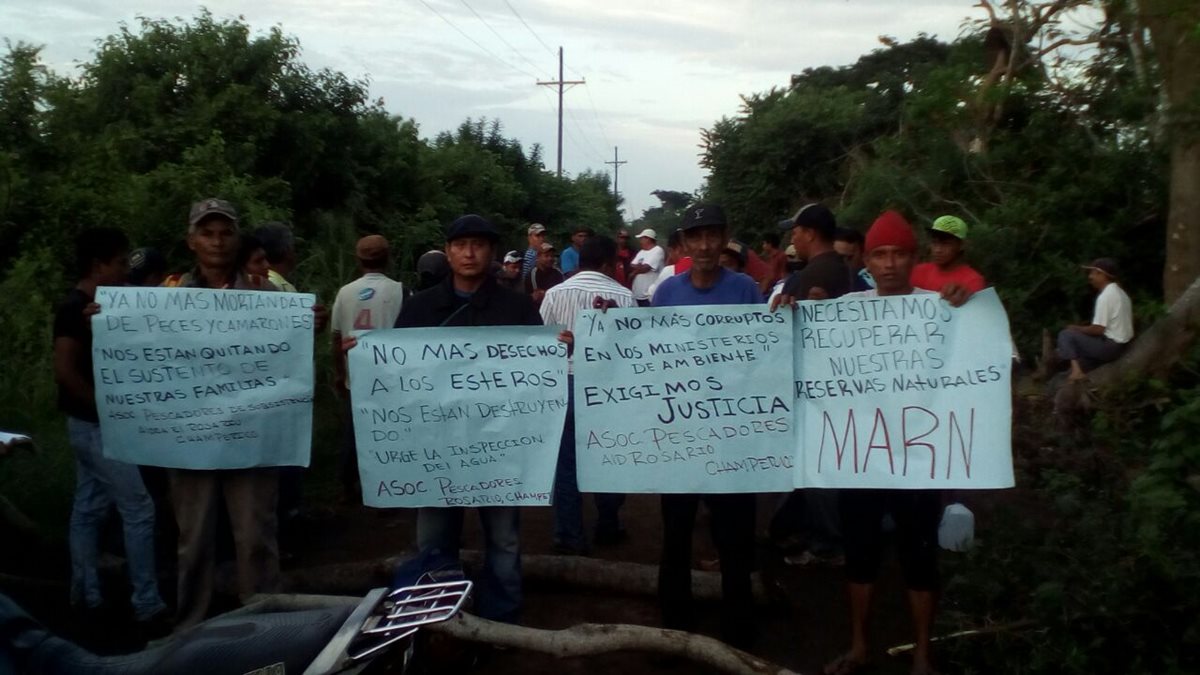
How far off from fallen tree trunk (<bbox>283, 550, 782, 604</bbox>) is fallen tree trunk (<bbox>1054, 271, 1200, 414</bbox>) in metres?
3.06

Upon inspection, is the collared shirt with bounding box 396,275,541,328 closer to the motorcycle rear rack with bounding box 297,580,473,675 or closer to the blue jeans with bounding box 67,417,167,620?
the blue jeans with bounding box 67,417,167,620

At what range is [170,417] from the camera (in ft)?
16.4

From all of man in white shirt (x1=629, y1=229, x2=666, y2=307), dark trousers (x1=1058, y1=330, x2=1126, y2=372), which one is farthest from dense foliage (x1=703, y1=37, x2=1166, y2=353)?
man in white shirt (x1=629, y1=229, x2=666, y2=307)

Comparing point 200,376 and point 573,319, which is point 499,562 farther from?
point 573,319

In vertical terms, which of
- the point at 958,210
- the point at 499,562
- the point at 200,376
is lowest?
the point at 499,562

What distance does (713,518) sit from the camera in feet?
16.3

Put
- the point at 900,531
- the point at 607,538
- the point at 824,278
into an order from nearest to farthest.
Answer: the point at 900,531, the point at 824,278, the point at 607,538

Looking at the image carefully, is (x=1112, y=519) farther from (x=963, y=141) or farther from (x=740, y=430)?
(x=963, y=141)

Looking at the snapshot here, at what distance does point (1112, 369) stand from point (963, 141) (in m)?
7.24

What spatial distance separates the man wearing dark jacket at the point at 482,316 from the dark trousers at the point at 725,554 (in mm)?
672

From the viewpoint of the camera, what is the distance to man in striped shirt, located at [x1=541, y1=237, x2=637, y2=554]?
6.40 m

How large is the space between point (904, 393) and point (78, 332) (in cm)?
358

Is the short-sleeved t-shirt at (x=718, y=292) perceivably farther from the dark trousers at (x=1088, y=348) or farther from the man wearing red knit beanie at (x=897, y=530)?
the dark trousers at (x=1088, y=348)

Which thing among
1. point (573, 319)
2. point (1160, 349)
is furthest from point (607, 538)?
point (1160, 349)
